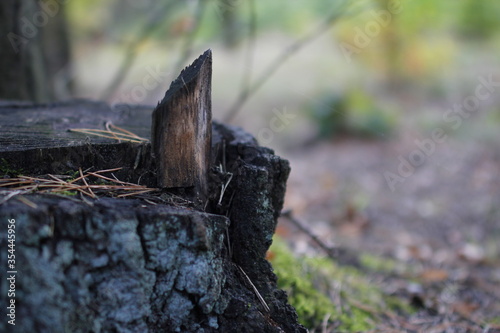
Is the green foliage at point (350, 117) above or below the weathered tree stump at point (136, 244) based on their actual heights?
above

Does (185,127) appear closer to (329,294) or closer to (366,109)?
(329,294)

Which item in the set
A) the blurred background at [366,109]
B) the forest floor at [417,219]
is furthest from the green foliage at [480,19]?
the forest floor at [417,219]

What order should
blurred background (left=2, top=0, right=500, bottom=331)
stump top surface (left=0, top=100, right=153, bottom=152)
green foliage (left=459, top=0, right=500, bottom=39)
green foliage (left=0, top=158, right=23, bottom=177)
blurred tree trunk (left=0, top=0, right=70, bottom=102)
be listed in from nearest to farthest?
green foliage (left=0, top=158, right=23, bottom=177), stump top surface (left=0, top=100, right=153, bottom=152), blurred tree trunk (left=0, top=0, right=70, bottom=102), blurred background (left=2, top=0, right=500, bottom=331), green foliage (left=459, top=0, right=500, bottom=39)

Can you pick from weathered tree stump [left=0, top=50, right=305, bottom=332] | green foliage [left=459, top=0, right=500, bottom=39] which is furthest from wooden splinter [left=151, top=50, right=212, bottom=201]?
green foliage [left=459, top=0, right=500, bottom=39]

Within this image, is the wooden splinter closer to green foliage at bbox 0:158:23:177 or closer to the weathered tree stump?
the weathered tree stump

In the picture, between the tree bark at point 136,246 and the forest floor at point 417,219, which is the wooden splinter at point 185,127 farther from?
the forest floor at point 417,219
